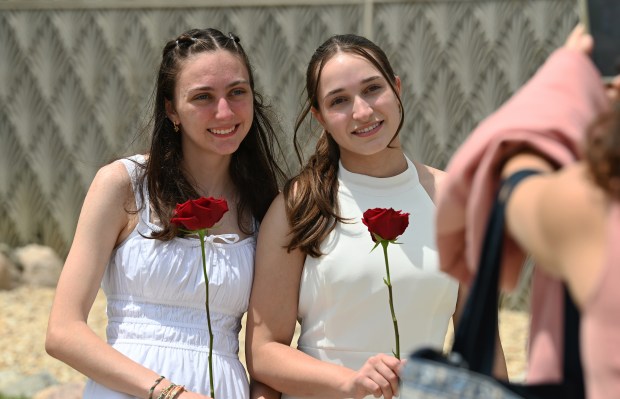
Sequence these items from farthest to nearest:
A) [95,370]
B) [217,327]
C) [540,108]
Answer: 1. [217,327]
2. [95,370]
3. [540,108]

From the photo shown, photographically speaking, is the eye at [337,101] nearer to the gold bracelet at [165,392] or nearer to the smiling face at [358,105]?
the smiling face at [358,105]

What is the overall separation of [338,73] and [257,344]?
2.96ft

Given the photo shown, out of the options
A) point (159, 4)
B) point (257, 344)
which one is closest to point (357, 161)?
point (257, 344)

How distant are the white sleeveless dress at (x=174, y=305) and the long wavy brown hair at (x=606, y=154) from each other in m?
2.02

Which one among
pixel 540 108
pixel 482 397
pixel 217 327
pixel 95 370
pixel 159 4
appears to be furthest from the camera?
pixel 159 4

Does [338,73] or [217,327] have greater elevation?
[338,73]

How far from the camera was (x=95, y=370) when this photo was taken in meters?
3.27

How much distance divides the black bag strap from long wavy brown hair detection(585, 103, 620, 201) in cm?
18

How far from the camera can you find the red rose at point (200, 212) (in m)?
2.96

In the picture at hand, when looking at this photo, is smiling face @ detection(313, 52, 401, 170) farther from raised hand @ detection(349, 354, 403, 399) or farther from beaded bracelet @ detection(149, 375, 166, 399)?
beaded bracelet @ detection(149, 375, 166, 399)

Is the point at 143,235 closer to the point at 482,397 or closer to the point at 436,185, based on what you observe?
Result: the point at 436,185

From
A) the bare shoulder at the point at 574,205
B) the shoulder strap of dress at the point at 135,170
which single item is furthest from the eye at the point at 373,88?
the bare shoulder at the point at 574,205

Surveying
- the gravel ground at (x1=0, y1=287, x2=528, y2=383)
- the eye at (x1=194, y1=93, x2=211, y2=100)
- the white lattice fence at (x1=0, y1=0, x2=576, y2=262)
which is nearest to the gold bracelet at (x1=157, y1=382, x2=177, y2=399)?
the eye at (x1=194, y1=93, x2=211, y2=100)

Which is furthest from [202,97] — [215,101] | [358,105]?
→ [358,105]
